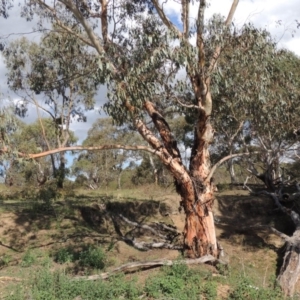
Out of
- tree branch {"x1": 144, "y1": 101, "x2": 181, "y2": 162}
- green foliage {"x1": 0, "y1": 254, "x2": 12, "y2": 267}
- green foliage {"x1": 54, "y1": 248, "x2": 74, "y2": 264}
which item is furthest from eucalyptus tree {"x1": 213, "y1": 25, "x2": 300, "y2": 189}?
green foliage {"x1": 0, "y1": 254, "x2": 12, "y2": 267}

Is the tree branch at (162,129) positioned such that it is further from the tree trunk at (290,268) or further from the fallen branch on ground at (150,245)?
the tree trunk at (290,268)

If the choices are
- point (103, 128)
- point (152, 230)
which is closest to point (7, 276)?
point (152, 230)

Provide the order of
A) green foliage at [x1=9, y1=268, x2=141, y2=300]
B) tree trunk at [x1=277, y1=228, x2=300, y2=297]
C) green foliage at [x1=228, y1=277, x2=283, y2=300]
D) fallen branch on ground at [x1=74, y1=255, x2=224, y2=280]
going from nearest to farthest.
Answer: green foliage at [x1=9, y1=268, x2=141, y2=300] → green foliage at [x1=228, y1=277, x2=283, y2=300] → fallen branch on ground at [x1=74, y1=255, x2=224, y2=280] → tree trunk at [x1=277, y1=228, x2=300, y2=297]

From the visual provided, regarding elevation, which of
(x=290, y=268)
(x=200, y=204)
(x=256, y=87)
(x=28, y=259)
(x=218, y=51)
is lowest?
(x=290, y=268)

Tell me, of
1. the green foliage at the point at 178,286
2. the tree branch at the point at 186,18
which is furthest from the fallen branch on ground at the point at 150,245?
the tree branch at the point at 186,18

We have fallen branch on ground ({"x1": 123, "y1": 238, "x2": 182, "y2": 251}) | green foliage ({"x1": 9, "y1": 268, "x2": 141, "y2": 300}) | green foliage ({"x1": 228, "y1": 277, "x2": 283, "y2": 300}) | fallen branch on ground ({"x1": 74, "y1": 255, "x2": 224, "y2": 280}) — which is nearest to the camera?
green foliage ({"x1": 9, "y1": 268, "x2": 141, "y2": 300})

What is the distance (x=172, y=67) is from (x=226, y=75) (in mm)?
1959

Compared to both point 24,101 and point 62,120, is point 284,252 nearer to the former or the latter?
point 24,101

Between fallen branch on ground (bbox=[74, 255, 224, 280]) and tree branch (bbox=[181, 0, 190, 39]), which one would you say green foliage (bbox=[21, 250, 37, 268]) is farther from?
tree branch (bbox=[181, 0, 190, 39])

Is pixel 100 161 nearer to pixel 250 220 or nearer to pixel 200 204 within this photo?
pixel 250 220

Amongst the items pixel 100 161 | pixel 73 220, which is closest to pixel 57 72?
pixel 73 220

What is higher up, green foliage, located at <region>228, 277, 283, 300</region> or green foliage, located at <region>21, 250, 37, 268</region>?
green foliage, located at <region>21, 250, 37, 268</region>

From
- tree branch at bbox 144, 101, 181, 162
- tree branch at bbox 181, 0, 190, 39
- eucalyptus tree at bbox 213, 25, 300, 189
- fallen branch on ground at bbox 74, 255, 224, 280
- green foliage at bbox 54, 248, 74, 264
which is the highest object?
tree branch at bbox 181, 0, 190, 39

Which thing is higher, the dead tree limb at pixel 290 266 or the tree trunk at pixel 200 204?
the tree trunk at pixel 200 204
